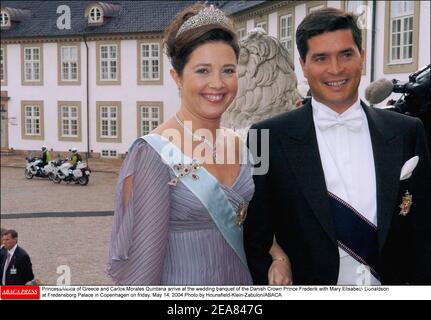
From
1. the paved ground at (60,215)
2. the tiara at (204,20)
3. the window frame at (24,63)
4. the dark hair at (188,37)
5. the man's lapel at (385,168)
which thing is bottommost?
the paved ground at (60,215)

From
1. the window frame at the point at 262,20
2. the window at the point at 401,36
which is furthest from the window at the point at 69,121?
the window frame at the point at 262,20

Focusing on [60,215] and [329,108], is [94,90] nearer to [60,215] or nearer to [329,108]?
[60,215]

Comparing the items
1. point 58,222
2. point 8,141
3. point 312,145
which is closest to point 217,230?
point 312,145

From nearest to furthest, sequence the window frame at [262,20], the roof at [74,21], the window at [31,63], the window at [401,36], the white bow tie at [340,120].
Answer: the white bow tie at [340,120], the window at [31,63], the roof at [74,21], the window at [401,36], the window frame at [262,20]

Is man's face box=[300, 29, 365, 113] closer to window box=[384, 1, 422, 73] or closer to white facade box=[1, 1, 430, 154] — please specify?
white facade box=[1, 1, 430, 154]

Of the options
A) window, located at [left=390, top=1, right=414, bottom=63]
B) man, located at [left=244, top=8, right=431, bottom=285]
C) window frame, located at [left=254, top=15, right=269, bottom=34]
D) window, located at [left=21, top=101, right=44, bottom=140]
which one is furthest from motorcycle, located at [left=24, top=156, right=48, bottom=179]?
window frame, located at [left=254, top=15, right=269, bottom=34]

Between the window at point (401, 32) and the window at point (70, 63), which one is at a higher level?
the window at point (401, 32)

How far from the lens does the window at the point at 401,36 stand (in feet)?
26.2

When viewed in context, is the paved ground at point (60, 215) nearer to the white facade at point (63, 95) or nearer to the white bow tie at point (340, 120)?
the white facade at point (63, 95)

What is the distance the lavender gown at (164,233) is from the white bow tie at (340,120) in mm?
220

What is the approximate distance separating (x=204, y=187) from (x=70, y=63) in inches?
184

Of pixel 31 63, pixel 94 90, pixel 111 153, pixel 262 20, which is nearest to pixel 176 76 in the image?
pixel 111 153

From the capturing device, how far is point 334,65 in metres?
1.41

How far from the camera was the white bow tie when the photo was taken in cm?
147
